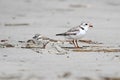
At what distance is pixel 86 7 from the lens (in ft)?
78.0

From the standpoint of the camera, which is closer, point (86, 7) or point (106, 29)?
point (106, 29)

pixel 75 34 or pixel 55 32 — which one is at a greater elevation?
pixel 75 34

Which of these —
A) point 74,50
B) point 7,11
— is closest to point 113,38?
point 74,50

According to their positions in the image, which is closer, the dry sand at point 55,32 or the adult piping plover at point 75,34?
the dry sand at point 55,32

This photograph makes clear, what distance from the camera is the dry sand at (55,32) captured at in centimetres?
850

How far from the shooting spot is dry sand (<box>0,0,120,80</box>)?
8.50 metres

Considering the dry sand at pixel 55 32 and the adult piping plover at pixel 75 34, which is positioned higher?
the adult piping plover at pixel 75 34

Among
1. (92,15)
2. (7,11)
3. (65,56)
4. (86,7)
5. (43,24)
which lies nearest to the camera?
(65,56)

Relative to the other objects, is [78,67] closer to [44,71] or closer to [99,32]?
[44,71]

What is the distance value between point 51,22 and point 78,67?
895cm

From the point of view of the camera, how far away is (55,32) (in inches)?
587

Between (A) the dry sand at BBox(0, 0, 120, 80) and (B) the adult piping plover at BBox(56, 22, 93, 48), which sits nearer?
(A) the dry sand at BBox(0, 0, 120, 80)

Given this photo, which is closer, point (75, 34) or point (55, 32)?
point (75, 34)

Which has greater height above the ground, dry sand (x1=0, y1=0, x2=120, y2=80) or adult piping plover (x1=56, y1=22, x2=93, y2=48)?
adult piping plover (x1=56, y1=22, x2=93, y2=48)
